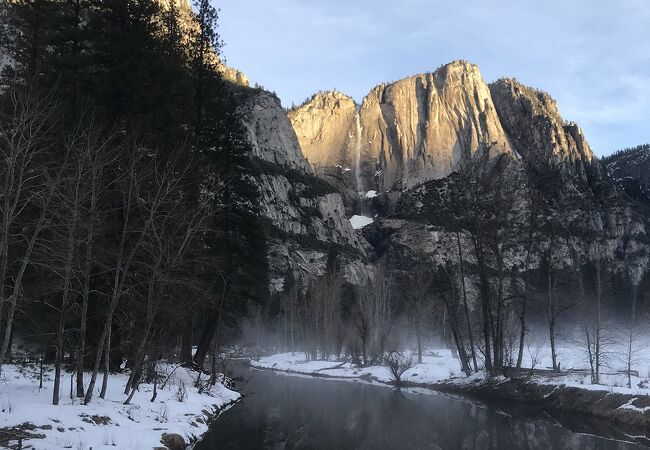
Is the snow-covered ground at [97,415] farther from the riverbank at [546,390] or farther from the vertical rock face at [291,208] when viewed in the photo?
the vertical rock face at [291,208]

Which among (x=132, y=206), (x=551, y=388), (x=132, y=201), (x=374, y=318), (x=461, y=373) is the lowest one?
(x=461, y=373)

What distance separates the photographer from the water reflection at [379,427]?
1952 cm

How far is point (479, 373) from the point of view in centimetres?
3944

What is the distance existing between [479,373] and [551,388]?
898 centimetres

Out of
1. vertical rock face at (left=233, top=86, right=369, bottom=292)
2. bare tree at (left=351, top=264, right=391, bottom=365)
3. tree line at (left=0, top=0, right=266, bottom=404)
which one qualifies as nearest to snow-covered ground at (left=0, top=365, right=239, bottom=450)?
tree line at (left=0, top=0, right=266, bottom=404)

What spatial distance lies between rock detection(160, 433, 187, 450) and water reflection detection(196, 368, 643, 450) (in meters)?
0.90

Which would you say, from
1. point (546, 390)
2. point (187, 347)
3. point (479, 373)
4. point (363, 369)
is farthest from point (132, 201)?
point (363, 369)

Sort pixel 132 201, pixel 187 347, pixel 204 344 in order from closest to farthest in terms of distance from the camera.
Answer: pixel 132 201, pixel 187 347, pixel 204 344

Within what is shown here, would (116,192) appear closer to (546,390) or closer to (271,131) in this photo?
(546,390)

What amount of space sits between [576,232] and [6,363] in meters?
149

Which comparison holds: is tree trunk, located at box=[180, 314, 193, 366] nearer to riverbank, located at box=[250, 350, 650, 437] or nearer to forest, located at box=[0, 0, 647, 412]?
forest, located at box=[0, 0, 647, 412]

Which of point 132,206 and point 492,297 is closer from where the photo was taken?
point 132,206

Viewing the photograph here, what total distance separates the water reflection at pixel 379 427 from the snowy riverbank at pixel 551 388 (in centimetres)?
301

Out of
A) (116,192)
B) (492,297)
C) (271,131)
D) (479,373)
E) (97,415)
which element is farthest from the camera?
(271,131)
